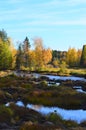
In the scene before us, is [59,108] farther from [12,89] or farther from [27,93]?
[12,89]

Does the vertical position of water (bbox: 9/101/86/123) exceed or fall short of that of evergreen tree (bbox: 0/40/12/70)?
it exceeds it

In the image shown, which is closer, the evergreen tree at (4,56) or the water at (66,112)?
the water at (66,112)

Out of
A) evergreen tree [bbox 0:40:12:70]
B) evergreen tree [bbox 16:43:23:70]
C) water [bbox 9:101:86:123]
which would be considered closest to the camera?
water [bbox 9:101:86:123]

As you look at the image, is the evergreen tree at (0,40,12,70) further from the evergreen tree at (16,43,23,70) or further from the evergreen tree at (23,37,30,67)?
the evergreen tree at (23,37,30,67)

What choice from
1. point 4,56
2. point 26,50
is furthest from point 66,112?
point 26,50

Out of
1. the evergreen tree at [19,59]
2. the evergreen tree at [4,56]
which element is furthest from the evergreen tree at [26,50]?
the evergreen tree at [4,56]

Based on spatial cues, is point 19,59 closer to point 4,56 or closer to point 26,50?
point 26,50

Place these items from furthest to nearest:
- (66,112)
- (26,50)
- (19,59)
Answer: (26,50) < (19,59) < (66,112)

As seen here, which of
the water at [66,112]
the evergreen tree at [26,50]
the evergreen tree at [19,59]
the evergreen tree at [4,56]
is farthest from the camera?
the evergreen tree at [26,50]

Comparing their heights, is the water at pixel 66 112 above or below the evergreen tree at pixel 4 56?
above

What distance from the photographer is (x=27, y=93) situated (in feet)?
145

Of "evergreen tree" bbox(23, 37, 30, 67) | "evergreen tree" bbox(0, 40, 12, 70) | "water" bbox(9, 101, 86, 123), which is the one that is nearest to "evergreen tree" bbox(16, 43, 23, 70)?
"evergreen tree" bbox(23, 37, 30, 67)

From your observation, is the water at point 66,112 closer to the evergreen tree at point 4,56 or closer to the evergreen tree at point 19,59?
the evergreen tree at point 4,56

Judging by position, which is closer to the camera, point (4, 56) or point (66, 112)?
point (66, 112)
